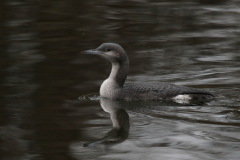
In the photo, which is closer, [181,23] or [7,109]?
[7,109]

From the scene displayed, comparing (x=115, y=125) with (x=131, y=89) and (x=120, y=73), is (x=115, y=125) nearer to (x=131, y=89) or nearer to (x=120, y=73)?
(x=131, y=89)

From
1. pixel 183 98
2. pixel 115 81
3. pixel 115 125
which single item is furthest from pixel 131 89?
pixel 115 125

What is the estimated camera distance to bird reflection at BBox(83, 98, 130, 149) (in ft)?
17.9

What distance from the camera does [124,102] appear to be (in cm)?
718

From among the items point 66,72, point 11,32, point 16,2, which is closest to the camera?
point 66,72

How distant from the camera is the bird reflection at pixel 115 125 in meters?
5.46

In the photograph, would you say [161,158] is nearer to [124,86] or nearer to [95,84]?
[124,86]

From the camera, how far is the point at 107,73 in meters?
8.72

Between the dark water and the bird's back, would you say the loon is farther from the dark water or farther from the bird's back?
the dark water

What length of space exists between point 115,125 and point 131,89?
1212 mm

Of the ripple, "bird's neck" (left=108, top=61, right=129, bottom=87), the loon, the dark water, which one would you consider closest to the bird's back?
the loon

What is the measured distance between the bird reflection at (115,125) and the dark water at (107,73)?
0.01m

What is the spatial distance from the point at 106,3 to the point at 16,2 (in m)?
2.58

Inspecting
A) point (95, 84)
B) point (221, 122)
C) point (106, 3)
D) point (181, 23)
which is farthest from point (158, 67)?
point (106, 3)
